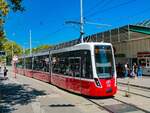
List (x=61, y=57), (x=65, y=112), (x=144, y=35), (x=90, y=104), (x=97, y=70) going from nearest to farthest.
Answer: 1. (x=65, y=112)
2. (x=90, y=104)
3. (x=97, y=70)
4. (x=61, y=57)
5. (x=144, y=35)

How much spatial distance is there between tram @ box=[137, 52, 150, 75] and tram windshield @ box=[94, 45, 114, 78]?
1964 centimetres

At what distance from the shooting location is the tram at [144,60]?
121 feet

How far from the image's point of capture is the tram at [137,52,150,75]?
121 feet

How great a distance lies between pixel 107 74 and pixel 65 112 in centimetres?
448

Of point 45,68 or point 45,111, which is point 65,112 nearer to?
point 45,111

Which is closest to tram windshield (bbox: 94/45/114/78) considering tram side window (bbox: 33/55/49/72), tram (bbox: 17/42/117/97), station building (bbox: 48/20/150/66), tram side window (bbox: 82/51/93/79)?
tram (bbox: 17/42/117/97)

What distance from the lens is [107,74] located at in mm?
17141

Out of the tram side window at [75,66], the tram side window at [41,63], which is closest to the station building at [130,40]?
the tram side window at [41,63]

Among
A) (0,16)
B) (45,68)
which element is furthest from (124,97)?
(45,68)

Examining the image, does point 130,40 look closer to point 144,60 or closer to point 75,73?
point 144,60

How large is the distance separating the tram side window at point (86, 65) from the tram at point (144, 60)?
784 inches

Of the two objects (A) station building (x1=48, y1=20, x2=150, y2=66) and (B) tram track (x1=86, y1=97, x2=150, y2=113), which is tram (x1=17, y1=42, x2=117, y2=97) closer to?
(B) tram track (x1=86, y1=97, x2=150, y2=113)

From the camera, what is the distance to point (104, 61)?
1736 cm

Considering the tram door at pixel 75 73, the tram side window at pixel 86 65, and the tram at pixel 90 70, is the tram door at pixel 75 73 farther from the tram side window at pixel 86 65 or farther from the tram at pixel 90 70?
the tram side window at pixel 86 65
